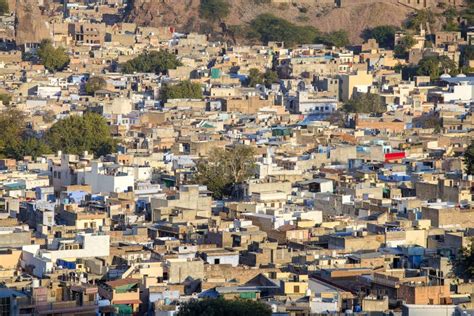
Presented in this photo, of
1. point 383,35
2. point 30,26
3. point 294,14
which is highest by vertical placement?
point 294,14

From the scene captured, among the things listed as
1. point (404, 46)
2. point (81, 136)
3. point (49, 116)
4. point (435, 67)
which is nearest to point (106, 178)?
point (81, 136)

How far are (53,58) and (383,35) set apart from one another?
15.1 meters

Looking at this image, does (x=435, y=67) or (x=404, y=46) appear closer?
(x=435, y=67)

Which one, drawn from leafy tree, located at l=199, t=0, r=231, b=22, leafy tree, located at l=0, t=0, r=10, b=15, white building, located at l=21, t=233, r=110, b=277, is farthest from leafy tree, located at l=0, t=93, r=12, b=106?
leafy tree, located at l=0, t=0, r=10, b=15

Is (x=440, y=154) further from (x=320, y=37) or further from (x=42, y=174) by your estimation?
(x=320, y=37)

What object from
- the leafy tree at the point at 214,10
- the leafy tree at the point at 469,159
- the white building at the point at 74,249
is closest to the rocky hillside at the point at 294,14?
the leafy tree at the point at 214,10

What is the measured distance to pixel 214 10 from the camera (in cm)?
8375

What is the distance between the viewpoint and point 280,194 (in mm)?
39938

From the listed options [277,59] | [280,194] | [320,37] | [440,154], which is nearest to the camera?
[280,194]

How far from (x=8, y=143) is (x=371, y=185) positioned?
40.2 feet

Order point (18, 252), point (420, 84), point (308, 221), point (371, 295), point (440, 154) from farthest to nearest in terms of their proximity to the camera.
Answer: point (420, 84)
point (440, 154)
point (308, 221)
point (18, 252)
point (371, 295)

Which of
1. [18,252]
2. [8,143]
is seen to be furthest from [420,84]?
[18,252]

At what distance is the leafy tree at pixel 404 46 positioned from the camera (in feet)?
247

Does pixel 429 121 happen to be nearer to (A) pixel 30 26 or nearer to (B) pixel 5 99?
(B) pixel 5 99
